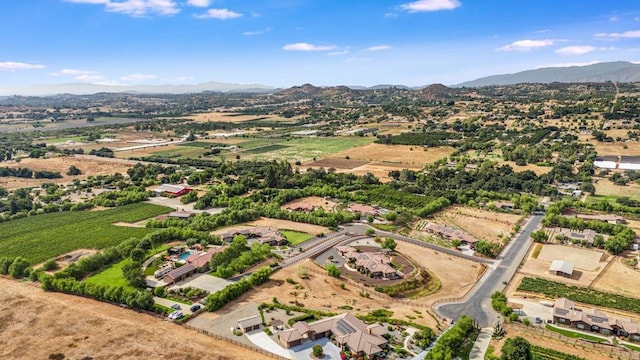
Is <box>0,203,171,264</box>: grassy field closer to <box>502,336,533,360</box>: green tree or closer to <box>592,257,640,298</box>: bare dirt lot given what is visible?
<box>502,336,533,360</box>: green tree

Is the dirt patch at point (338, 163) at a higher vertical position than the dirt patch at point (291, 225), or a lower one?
higher

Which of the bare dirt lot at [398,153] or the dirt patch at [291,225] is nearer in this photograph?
the dirt patch at [291,225]

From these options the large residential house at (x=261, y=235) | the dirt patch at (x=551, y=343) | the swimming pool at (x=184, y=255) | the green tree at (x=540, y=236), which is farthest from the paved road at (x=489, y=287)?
the swimming pool at (x=184, y=255)

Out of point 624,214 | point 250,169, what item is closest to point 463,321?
point 624,214

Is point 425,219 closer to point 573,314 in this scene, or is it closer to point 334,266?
point 334,266

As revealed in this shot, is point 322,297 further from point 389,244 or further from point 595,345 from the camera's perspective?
point 595,345

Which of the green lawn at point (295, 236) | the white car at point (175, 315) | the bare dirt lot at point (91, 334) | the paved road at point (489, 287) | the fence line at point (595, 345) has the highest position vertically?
the green lawn at point (295, 236)

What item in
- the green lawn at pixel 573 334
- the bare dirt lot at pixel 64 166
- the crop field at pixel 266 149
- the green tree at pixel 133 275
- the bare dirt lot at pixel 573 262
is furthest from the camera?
the crop field at pixel 266 149

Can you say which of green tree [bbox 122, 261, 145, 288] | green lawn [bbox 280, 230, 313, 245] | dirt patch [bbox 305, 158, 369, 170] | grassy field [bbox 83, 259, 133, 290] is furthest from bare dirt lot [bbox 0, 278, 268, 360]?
dirt patch [bbox 305, 158, 369, 170]

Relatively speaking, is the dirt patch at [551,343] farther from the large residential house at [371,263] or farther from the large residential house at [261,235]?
the large residential house at [261,235]
